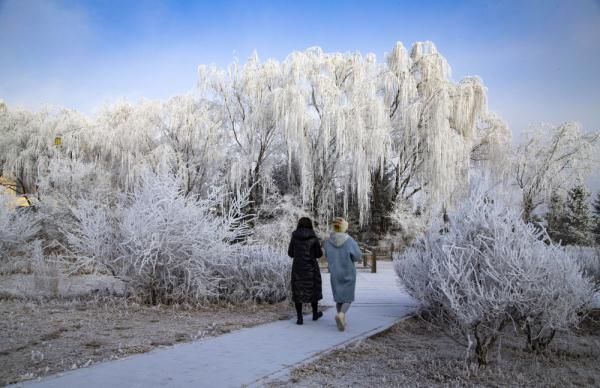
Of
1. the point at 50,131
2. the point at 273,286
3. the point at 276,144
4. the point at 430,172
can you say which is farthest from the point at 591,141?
the point at 50,131

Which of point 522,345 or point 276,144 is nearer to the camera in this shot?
point 522,345

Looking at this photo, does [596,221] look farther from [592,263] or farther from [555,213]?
[592,263]

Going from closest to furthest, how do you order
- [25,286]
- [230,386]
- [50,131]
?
[230,386], [25,286], [50,131]

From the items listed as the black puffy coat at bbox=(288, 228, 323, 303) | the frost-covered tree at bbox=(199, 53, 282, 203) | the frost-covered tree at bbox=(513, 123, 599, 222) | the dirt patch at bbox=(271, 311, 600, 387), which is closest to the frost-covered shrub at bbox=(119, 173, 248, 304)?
the black puffy coat at bbox=(288, 228, 323, 303)

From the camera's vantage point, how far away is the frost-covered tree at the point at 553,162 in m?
27.0

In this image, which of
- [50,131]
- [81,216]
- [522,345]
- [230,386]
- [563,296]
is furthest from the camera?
[50,131]

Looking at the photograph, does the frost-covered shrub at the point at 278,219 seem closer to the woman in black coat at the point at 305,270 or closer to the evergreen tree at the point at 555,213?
the woman in black coat at the point at 305,270

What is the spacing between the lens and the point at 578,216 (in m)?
34.9

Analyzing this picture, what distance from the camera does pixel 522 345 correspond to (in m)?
6.73

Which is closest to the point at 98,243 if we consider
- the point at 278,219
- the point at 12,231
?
the point at 12,231

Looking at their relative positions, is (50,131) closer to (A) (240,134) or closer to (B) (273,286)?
(A) (240,134)

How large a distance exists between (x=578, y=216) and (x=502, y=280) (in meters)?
34.2

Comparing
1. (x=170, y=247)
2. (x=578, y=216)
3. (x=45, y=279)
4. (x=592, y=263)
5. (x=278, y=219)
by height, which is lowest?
(x=45, y=279)

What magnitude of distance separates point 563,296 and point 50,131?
2705cm
